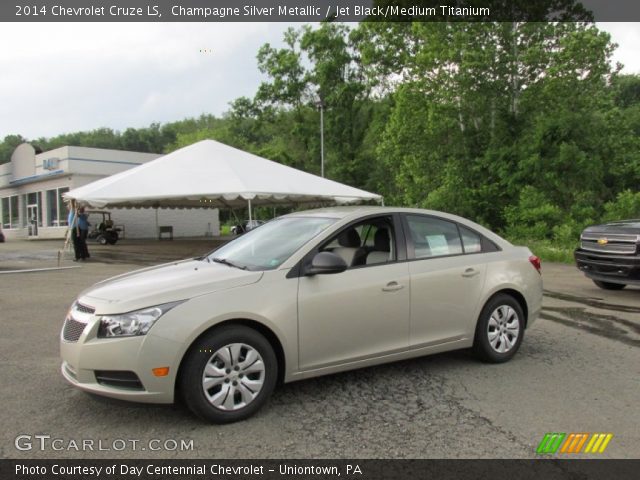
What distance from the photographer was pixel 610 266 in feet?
30.8

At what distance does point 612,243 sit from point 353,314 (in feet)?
23.5

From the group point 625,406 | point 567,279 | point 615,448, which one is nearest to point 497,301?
point 625,406

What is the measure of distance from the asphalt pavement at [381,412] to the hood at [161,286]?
0.73 metres

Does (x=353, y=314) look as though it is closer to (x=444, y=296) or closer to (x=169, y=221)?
(x=444, y=296)

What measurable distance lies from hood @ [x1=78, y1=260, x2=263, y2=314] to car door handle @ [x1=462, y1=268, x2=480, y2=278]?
2109 mm

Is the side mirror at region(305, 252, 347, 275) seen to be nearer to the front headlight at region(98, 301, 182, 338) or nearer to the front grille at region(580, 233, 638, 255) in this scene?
the front headlight at region(98, 301, 182, 338)

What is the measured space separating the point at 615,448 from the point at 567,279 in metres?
9.45

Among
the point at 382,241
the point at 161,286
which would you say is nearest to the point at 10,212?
the point at 161,286

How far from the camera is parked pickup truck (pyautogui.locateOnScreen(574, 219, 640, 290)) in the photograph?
9.05 m

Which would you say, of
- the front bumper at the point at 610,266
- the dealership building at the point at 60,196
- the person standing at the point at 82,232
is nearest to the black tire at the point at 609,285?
the front bumper at the point at 610,266

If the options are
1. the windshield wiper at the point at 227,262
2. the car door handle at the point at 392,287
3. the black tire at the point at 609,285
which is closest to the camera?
the windshield wiper at the point at 227,262

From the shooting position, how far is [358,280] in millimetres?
4449

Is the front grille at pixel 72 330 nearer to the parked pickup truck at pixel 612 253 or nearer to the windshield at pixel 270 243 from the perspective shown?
the windshield at pixel 270 243

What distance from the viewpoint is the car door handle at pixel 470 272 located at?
16.7 ft
